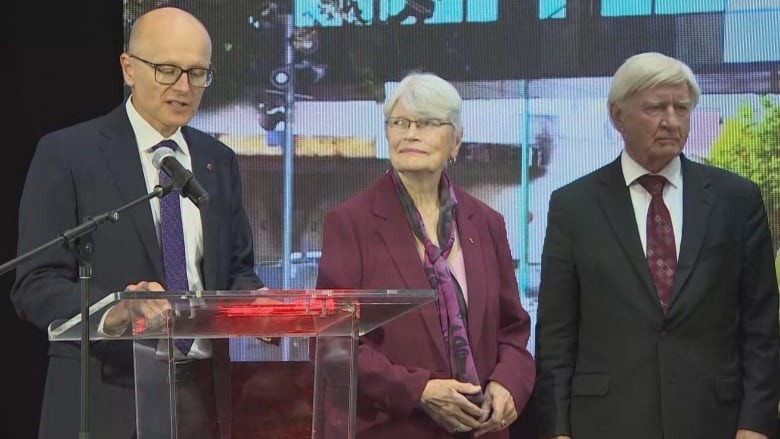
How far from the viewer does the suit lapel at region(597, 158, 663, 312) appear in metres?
3.46

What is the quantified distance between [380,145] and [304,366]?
2.24 metres

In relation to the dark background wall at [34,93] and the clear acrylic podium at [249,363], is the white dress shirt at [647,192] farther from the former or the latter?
the dark background wall at [34,93]

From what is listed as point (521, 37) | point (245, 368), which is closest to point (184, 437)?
point (245, 368)

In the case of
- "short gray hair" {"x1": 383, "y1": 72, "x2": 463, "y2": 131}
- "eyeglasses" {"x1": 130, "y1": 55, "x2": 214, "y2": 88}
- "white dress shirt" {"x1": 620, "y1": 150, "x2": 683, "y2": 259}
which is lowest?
"white dress shirt" {"x1": 620, "y1": 150, "x2": 683, "y2": 259}

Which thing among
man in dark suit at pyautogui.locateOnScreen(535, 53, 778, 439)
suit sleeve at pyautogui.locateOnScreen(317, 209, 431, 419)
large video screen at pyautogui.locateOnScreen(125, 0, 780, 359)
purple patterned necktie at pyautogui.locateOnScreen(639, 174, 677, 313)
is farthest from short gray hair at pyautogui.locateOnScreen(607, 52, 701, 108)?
suit sleeve at pyautogui.locateOnScreen(317, 209, 431, 419)

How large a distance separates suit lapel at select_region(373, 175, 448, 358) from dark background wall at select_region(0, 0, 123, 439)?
1.70m

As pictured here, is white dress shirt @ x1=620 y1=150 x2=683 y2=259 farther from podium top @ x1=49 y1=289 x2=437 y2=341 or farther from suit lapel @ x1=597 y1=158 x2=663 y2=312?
podium top @ x1=49 y1=289 x2=437 y2=341

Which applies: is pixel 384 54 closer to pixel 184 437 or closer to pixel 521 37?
pixel 521 37

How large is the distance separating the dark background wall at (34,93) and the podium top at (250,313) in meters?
2.29

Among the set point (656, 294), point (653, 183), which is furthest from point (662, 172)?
point (656, 294)

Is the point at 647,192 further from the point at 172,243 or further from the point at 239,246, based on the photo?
the point at 172,243

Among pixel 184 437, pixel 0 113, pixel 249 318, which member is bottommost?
pixel 184 437

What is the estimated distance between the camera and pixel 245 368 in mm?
2383

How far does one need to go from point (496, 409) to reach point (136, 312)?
4.29 ft
